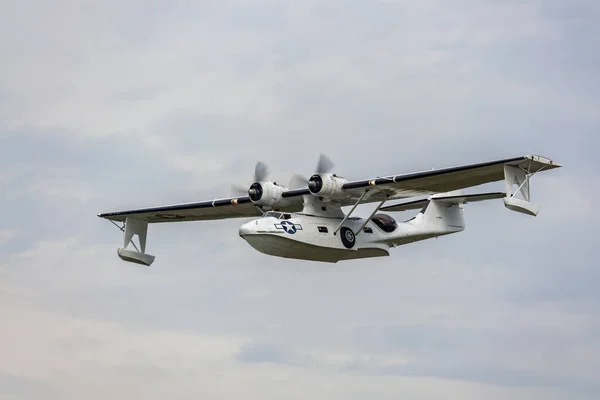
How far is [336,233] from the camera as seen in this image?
3828cm

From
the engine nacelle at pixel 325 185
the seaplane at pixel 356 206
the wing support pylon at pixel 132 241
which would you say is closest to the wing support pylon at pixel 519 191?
the seaplane at pixel 356 206

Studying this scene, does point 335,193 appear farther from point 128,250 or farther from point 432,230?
point 128,250

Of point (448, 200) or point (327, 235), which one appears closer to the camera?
point (327, 235)

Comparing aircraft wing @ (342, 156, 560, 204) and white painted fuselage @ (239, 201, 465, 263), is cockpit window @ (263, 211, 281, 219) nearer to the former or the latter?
white painted fuselage @ (239, 201, 465, 263)

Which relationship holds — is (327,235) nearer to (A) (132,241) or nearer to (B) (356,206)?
(B) (356,206)

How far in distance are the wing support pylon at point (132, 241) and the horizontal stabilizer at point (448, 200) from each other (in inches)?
417

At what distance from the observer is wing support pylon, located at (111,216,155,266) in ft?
150

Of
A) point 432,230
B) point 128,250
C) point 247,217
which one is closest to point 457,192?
point 432,230

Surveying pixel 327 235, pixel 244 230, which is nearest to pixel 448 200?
pixel 327 235

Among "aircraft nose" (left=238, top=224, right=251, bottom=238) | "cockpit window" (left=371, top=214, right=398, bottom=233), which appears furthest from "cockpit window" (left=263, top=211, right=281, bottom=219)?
"cockpit window" (left=371, top=214, right=398, bottom=233)

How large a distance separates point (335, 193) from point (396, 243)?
12.3ft

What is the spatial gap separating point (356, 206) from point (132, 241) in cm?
1190

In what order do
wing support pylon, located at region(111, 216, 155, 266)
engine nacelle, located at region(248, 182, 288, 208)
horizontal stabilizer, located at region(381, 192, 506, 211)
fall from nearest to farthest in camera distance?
engine nacelle, located at region(248, 182, 288, 208)
horizontal stabilizer, located at region(381, 192, 506, 211)
wing support pylon, located at region(111, 216, 155, 266)

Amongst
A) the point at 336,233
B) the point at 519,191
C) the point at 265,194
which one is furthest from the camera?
the point at 265,194
